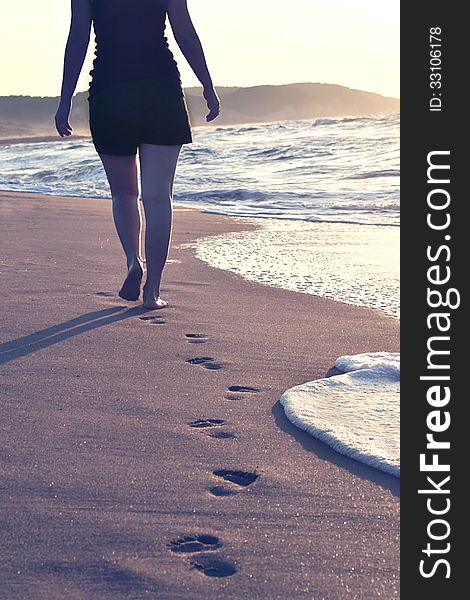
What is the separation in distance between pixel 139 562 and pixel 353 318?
220 cm

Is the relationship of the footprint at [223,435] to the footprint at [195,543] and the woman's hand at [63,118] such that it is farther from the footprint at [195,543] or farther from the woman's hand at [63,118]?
the woman's hand at [63,118]

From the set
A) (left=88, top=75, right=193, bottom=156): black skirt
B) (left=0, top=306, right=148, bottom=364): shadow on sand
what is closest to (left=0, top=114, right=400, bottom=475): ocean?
(left=0, top=306, right=148, bottom=364): shadow on sand

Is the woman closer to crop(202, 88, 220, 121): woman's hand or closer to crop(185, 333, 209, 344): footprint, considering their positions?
crop(202, 88, 220, 121): woman's hand

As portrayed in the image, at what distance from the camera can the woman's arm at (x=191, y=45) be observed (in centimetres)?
367


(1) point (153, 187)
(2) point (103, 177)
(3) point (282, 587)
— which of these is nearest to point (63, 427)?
(3) point (282, 587)

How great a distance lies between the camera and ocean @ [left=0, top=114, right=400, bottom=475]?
2451mm

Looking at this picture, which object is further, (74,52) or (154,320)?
(74,52)

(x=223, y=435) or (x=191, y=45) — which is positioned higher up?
(x=191, y=45)

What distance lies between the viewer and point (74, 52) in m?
A: 3.72

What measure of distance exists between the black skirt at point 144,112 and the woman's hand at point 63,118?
0.17m

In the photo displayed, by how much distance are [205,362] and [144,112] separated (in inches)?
47.0

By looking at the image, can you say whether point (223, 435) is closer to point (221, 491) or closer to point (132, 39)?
point (221, 491)

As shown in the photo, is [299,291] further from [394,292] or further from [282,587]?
[282,587]

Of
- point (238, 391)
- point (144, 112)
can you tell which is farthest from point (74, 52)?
point (238, 391)
